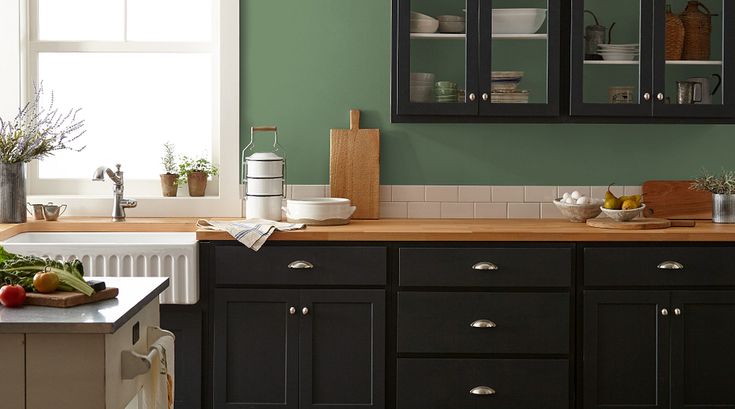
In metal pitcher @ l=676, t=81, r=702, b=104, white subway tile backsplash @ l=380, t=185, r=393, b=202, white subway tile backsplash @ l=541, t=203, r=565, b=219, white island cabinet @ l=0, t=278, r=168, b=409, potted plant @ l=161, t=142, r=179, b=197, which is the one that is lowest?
white island cabinet @ l=0, t=278, r=168, b=409

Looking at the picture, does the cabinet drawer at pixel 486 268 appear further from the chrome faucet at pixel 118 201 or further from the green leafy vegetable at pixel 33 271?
the green leafy vegetable at pixel 33 271

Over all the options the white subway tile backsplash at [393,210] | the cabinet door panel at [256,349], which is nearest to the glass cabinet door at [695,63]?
the white subway tile backsplash at [393,210]

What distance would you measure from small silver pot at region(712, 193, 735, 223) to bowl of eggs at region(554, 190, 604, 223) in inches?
22.5

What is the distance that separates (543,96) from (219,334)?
186 centimetres

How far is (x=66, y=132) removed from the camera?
4586 millimetres

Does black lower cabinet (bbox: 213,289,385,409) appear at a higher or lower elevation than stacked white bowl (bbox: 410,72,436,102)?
lower

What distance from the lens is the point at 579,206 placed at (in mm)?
4406

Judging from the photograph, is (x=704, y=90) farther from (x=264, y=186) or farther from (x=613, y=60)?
(x=264, y=186)

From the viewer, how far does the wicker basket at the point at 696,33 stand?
439cm

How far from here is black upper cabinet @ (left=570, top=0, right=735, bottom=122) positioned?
4.34m

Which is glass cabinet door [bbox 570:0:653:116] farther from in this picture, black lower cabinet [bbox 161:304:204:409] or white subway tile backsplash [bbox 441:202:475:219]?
black lower cabinet [bbox 161:304:204:409]

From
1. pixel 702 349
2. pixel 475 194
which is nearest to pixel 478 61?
pixel 475 194

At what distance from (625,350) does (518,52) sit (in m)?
1.44

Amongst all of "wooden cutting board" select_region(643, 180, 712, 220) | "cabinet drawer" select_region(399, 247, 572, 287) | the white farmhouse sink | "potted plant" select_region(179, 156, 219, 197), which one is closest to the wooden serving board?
the white farmhouse sink
